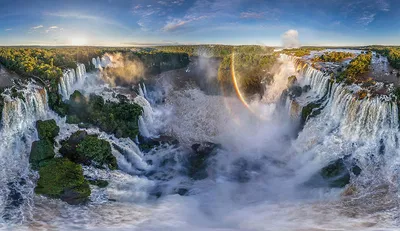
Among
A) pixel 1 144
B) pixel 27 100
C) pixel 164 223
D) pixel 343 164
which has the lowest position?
pixel 164 223

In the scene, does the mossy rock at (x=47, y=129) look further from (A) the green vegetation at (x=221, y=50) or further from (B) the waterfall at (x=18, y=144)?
(A) the green vegetation at (x=221, y=50)

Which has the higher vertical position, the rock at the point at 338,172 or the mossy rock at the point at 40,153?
the mossy rock at the point at 40,153

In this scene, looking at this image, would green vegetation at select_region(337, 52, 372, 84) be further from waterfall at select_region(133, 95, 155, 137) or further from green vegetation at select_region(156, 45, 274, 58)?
green vegetation at select_region(156, 45, 274, 58)

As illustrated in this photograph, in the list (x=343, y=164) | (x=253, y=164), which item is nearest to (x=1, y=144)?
(x=253, y=164)

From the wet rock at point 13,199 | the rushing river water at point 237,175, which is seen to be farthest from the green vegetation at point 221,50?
the wet rock at point 13,199

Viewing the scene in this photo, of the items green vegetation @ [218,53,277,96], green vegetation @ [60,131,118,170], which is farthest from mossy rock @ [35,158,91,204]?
green vegetation @ [218,53,277,96]

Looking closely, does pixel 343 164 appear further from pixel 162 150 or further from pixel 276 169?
pixel 162 150
